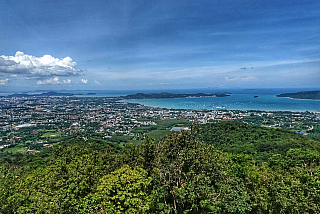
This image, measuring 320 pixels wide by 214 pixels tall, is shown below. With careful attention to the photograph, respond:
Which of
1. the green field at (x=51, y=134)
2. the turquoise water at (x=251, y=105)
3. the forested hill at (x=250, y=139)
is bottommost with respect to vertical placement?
the green field at (x=51, y=134)

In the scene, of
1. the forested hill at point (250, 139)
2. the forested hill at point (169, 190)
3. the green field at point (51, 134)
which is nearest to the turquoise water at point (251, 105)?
the forested hill at point (250, 139)

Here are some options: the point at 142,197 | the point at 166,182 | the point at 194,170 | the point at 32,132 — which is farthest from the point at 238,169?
the point at 32,132

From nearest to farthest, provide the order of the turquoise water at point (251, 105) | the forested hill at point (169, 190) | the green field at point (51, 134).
Answer: the forested hill at point (169, 190) → the green field at point (51, 134) → the turquoise water at point (251, 105)

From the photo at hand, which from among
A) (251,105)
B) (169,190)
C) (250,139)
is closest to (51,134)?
(250,139)

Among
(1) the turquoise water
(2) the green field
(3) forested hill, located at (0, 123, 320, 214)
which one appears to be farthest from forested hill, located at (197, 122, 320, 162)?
(1) the turquoise water

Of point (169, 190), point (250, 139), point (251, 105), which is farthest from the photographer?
point (251, 105)

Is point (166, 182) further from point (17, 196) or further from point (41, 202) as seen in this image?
point (17, 196)

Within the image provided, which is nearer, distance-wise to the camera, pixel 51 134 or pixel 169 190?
pixel 169 190

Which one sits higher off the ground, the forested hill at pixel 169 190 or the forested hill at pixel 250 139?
the forested hill at pixel 169 190

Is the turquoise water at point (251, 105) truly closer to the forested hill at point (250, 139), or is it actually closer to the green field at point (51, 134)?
the forested hill at point (250, 139)

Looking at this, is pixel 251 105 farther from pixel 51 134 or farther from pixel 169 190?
pixel 169 190

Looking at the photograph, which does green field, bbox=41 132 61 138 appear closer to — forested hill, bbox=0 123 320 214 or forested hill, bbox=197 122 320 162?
forested hill, bbox=197 122 320 162
